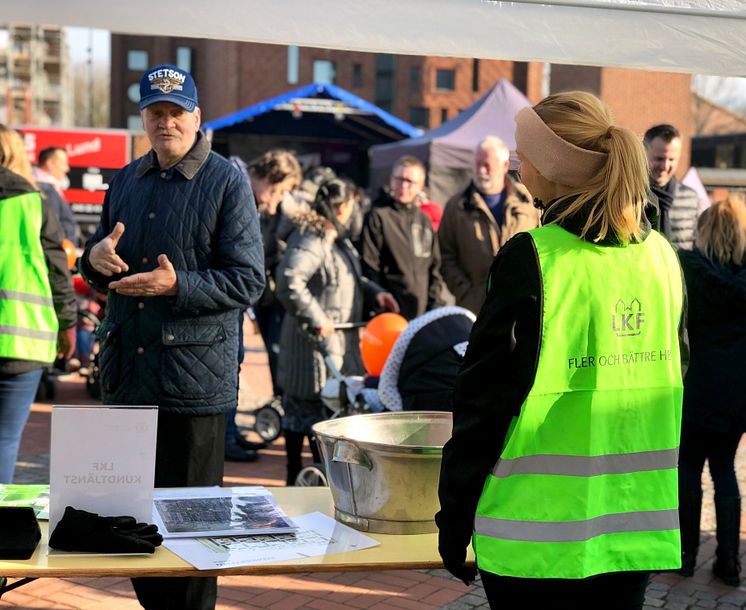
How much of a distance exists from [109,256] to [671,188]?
3.79 m

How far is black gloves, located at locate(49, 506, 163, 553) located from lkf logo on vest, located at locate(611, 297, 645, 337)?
131 centimetres

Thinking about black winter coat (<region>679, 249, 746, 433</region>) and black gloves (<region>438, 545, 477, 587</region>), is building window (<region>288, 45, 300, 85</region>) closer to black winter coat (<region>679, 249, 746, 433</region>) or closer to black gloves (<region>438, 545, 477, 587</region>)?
black winter coat (<region>679, 249, 746, 433</region>)

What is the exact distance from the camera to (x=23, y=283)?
14.7ft

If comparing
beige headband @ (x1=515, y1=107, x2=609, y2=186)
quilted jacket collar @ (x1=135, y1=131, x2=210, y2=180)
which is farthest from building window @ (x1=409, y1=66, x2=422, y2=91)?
beige headband @ (x1=515, y1=107, x2=609, y2=186)

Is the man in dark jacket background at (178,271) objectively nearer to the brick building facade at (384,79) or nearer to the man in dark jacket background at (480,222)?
the man in dark jacket background at (480,222)

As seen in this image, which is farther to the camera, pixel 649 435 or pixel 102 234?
pixel 102 234

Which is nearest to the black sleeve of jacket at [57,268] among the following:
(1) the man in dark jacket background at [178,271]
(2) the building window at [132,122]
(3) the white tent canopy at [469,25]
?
(1) the man in dark jacket background at [178,271]

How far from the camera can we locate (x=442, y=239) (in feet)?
23.7

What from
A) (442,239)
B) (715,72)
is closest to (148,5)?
(715,72)

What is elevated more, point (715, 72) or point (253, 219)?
point (715, 72)

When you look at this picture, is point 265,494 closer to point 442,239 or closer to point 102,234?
point 102,234

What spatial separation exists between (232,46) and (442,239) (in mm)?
45358

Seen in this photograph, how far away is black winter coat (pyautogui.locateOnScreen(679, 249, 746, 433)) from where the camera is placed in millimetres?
5105

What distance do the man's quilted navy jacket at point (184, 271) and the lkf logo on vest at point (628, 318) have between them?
1614 millimetres
